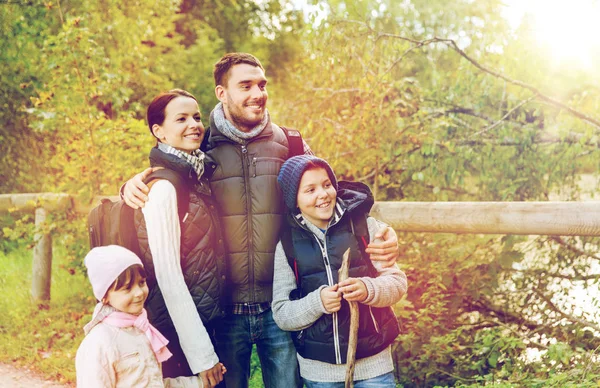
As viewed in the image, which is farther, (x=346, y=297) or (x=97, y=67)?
(x=97, y=67)

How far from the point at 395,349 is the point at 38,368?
298cm

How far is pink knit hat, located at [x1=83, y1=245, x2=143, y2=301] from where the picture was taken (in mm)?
2443

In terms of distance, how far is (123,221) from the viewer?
258 cm

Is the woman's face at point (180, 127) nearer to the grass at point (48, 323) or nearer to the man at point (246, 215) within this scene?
the man at point (246, 215)

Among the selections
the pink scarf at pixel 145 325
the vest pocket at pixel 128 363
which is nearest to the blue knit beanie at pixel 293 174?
the pink scarf at pixel 145 325

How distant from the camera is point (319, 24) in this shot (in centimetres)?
529

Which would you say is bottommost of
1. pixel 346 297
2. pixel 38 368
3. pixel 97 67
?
pixel 38 368

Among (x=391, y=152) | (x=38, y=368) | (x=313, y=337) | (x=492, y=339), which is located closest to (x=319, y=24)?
(x=391, y=152)

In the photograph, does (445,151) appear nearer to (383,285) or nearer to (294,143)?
(294,143)

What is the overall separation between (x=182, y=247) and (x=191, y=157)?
39 cm

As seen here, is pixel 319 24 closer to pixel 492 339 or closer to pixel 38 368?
pixel 492 339

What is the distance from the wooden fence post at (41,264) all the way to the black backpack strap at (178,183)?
13.7 ft

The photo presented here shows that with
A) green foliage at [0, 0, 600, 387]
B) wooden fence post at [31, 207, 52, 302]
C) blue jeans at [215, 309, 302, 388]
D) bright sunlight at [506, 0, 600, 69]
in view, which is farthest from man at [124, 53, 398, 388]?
wooden fence post at [31, 207, 52, 302]

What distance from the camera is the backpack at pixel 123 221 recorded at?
257 centimetres
